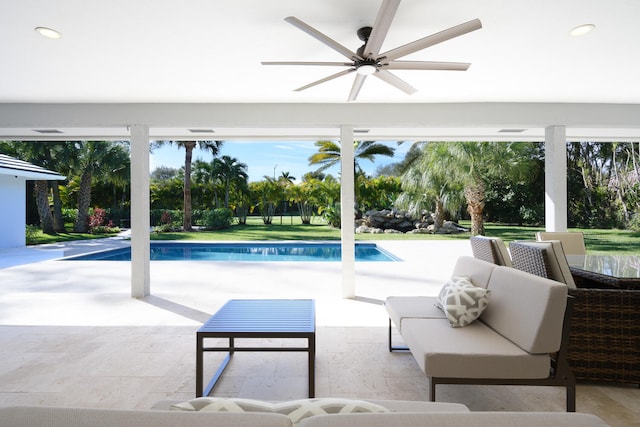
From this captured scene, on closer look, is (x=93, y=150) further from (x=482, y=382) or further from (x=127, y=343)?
(x=482, y=382)

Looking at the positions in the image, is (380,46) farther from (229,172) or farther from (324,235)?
(229,172)

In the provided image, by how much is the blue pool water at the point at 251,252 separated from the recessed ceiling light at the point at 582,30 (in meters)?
7.62

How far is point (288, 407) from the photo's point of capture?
1044 millimetres

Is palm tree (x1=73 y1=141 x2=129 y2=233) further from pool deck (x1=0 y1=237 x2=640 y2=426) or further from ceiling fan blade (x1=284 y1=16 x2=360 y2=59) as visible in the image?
ceiling fan blade (x1=284 y1=16 x2=360 y2=59)

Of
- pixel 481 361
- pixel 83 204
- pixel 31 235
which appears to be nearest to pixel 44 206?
pixel 83 204

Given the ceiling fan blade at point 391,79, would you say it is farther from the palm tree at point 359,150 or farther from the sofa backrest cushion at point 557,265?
Answer: the palm tree at point 359,150

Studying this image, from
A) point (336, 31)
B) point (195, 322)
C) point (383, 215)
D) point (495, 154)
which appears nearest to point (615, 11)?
point (336, 31)

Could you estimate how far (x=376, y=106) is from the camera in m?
5.63

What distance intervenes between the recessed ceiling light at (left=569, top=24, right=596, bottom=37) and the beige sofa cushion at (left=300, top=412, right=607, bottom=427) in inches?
144

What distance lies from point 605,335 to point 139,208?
18.6 feet

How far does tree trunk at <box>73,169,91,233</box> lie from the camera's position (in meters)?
16.4

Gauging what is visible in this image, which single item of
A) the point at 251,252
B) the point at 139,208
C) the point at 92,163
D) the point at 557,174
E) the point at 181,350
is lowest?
the point at 251,252

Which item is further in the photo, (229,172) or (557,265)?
(229,172)

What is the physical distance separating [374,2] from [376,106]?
279 centimetres
